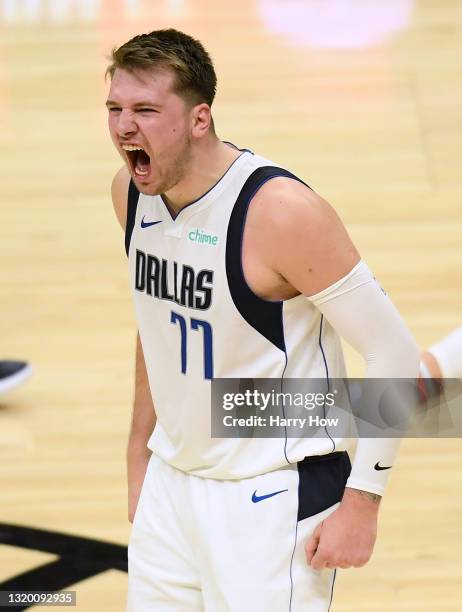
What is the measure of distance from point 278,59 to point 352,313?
5338 millimetres

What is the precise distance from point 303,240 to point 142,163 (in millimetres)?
345

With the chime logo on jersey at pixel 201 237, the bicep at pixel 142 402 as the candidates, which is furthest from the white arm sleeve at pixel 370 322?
the bicep at pixel 142 402

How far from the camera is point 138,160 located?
7.93ft

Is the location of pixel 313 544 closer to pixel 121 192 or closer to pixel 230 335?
pixel 230 335

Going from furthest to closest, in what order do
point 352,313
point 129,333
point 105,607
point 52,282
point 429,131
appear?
point 429,131 < point 52,282 < point 129,333 < point 105,607 < point 352,313

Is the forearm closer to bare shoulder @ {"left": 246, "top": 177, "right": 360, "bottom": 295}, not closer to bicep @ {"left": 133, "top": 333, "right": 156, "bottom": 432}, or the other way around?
bicep @ {"left": 133, "top": 333, "right": 156, "bottom": 432}

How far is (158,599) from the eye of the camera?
8.80ft

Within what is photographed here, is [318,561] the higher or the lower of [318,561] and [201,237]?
the lower

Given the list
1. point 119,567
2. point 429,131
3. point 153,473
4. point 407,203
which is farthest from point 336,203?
point 153,473

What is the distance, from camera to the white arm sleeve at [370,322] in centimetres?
237

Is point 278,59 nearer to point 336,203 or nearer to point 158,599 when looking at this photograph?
point 336,203

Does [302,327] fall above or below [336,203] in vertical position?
below

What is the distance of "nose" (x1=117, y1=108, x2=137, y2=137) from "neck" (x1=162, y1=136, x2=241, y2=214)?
0.14m

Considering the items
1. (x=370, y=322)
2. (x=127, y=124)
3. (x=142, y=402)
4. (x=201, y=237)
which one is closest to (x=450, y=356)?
(x=370, y=322)
